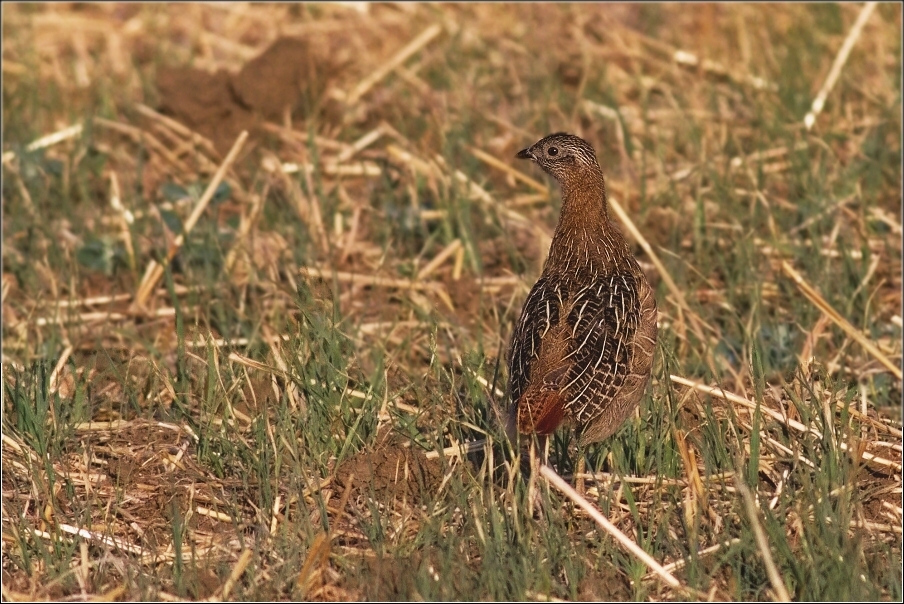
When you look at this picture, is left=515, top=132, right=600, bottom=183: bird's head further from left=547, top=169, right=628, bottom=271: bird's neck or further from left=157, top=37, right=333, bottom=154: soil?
left=157, top=37, right=333, bottom=154: soil

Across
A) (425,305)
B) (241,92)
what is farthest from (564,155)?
(241,92)

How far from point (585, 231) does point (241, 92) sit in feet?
15.0

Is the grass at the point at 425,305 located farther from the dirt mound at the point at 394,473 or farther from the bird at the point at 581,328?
the bird at the point at 581,328

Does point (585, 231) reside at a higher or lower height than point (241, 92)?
higher

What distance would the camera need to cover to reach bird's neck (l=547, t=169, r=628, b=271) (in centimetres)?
606

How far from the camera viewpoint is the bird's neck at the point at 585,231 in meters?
6.06

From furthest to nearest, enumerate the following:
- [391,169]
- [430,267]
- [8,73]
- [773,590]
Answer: [8,73] → [391,169] → [430,267] → [773,590]

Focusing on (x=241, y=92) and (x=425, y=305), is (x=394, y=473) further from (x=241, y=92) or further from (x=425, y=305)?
(x=241, y=92)

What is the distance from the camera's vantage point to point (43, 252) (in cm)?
866

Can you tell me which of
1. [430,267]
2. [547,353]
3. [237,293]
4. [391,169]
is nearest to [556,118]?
[391,169]

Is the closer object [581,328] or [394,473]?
[581,328]

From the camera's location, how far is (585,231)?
20.0 feet

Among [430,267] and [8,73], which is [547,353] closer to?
[430,267]

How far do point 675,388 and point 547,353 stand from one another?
0.95m
